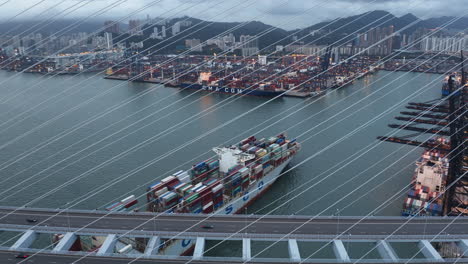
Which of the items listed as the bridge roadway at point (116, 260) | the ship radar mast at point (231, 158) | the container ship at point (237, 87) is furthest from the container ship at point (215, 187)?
the container ship at point (237, 87)

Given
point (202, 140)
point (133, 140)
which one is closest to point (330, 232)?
point (202, 140)

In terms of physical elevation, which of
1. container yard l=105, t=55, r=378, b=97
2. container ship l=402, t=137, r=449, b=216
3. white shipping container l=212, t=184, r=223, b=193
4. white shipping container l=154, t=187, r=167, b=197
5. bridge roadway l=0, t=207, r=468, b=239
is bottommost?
container yard l=105, t=55, r=378, b=97

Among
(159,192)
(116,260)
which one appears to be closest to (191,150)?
(159,192)

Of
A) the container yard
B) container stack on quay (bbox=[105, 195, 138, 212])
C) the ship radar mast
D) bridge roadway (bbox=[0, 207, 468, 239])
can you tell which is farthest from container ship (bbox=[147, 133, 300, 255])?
the container yard

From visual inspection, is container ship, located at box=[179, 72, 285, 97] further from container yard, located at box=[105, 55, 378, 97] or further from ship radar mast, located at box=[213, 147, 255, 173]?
ship radar mast, located at box=[213, 147, 255, 173]

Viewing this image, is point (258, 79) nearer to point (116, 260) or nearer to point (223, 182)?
point (223, 182)

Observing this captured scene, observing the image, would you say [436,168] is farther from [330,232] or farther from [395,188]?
[330,232]

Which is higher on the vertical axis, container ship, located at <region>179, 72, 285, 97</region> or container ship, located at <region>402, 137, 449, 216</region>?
container ship, located at <region>402, 137, 449, 216</region>
